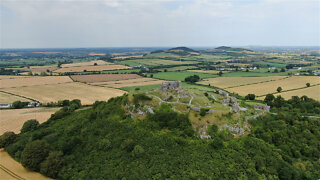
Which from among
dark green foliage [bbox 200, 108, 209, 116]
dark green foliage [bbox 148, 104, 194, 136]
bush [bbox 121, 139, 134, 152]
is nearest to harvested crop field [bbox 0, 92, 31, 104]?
bush [bbox 121, 139, 134, 152]

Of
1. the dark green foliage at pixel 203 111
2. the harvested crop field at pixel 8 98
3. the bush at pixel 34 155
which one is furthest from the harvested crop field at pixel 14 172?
the harvested crop field at pixel 8 98

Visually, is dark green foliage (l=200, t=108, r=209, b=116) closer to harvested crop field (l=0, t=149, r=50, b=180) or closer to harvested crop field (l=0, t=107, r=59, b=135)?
harvested crop field (l=0, t=149, r=50, b=180)

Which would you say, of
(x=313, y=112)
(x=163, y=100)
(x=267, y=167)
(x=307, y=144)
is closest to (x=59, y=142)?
(x=163, y=100)

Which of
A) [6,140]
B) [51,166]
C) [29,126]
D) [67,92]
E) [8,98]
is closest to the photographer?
[51,166]

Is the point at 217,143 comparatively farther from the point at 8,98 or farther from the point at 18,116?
the point at 8,98

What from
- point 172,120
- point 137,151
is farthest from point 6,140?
point 172,120

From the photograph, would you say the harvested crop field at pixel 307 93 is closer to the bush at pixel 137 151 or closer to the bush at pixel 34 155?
the bush at pixel 137 151
